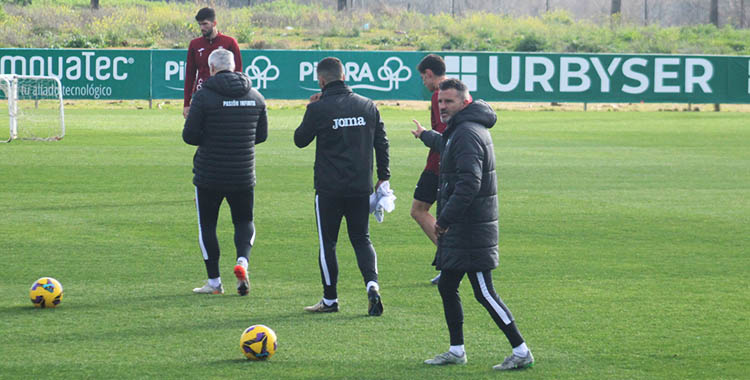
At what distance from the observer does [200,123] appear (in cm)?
841

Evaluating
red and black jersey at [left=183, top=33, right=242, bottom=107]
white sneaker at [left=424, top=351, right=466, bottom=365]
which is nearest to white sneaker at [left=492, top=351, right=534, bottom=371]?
A: white sneaker at [left=424, top=351, right=466, bottom=365]

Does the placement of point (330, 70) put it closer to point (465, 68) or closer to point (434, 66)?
point (434, 66)

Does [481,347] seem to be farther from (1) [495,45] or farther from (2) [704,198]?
(1) [495,45]

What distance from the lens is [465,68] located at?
36.3 m

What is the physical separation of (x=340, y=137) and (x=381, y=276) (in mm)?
2083

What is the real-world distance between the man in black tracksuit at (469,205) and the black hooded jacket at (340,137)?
1.57 metres

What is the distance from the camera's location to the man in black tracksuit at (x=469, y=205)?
6145 mm

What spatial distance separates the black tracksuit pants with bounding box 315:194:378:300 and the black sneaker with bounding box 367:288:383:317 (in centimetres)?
12

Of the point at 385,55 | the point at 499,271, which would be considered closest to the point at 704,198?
the point at 499,271

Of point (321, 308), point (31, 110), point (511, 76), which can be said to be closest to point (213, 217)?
point (321, 308)

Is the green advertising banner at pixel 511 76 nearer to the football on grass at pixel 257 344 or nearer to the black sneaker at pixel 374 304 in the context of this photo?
the black sneaker at pixel 374 304

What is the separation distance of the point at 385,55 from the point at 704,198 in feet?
72.4

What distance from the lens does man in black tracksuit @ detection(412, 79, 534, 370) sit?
6.14 m

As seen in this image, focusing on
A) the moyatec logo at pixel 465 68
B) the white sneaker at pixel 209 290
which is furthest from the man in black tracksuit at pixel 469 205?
the moyatec logo at pixel 465 68
